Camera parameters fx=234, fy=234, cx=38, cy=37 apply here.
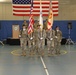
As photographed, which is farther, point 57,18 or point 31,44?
point 57,18

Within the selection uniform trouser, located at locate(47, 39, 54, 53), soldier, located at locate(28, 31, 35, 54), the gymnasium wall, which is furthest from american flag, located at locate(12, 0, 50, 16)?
uniform trouser, located at locate(47, 39, 54, 53)

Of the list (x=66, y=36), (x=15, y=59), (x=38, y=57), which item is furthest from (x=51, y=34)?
(x=66, y=36)

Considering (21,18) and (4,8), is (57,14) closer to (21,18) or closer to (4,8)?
(21,18)

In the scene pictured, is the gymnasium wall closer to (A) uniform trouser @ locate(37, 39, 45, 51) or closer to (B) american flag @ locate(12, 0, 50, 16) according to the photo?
(B) american flag @ locate(12, 0, 50, 16)

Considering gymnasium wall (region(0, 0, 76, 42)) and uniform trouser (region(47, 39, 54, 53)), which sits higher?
gymnasium wall (region(0, 0, 76, 42))

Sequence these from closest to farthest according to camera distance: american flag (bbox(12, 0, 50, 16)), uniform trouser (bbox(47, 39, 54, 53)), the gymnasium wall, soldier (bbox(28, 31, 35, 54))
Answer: soldier (bbox(28, 31, 35, 54)), uniform trouser (bbox(47, 39, 54, 53)), american flag (bbox(12, 0, 50, 16)), the gymnasium wall

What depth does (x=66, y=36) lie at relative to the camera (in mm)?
21500

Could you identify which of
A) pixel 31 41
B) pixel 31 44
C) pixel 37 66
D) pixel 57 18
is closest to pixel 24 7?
pixel 57 18

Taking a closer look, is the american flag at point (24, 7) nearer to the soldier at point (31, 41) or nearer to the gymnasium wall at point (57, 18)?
the gymnasium wall at point (57, 18)

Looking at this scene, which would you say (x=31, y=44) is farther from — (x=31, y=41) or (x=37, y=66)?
(x=37, y=66)

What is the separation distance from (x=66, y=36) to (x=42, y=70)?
37.7ft

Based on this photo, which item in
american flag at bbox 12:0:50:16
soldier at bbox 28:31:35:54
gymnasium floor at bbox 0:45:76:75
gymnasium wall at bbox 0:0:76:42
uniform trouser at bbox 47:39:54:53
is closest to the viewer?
gymnasium floor at bbox 0:45:76:75

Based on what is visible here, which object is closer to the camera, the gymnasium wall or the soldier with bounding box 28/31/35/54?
the soldier with bounding box 28/31/35/54

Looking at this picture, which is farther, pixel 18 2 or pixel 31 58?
pixel 18 2
